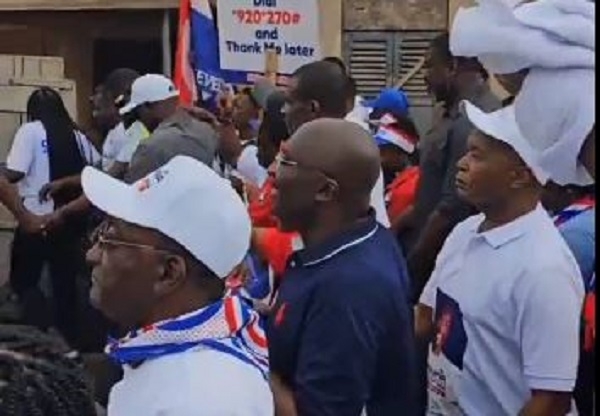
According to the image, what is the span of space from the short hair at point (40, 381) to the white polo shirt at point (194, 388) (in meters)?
0.11

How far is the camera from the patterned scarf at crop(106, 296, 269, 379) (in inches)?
128

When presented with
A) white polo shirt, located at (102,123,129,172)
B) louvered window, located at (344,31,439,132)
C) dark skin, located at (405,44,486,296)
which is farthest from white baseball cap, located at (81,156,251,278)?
louvered window, located at (344,31,439,132)

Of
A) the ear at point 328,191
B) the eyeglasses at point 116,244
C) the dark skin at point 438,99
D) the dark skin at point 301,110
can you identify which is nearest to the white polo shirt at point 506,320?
the ear at point 328,191

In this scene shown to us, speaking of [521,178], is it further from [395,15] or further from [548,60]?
[395,15]

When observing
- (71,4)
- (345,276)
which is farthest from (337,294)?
(71,4)

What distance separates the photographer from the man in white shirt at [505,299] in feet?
13.4

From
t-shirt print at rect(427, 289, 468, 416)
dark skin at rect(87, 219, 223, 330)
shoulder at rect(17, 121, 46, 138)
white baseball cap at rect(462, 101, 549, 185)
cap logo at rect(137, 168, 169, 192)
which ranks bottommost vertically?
shoulder at rect(17, 121, 46, 138)

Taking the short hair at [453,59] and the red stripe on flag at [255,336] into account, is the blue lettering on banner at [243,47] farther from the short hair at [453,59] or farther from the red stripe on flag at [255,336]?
the red stripe on flag at [255,336]

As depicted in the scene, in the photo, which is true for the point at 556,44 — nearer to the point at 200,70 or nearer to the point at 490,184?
the point at 490,184

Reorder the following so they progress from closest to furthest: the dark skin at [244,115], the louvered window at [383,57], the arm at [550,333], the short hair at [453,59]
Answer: the arm at [550,333]
the short hair at [453,59]
the dark skin at [244,115]
the louvered window at [383,57]

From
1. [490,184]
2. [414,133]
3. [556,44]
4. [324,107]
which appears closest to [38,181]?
[414,133]

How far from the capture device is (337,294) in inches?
162

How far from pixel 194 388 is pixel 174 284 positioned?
0.31 metres

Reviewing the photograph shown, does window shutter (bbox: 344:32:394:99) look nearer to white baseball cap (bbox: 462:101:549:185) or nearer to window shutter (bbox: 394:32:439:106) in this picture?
window shutter (bbox: 394:32:439:106)
